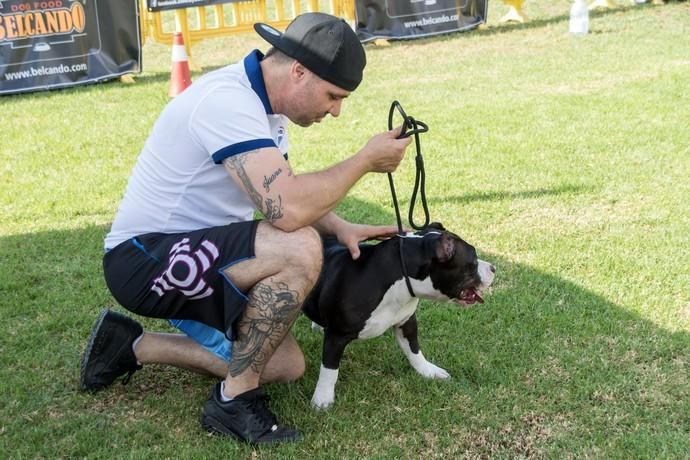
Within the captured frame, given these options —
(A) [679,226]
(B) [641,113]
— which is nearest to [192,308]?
(A) [679,226]

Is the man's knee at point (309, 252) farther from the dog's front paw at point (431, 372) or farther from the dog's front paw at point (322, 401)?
the dog's front paw at point (431, 372)

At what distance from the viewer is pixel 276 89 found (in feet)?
10.2

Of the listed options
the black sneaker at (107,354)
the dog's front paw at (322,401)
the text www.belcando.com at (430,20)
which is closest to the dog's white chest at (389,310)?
the dog's front paw at (322,401)

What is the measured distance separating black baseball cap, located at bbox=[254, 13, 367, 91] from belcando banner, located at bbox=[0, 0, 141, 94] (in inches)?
324

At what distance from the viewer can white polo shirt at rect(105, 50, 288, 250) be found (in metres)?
2.95

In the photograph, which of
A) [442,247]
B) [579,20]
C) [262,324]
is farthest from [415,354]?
[579,20]

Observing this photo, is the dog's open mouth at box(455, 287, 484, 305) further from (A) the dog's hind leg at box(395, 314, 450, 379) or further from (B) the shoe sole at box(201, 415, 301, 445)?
(B) the shoe sole at box(201, 415, 301, 445)

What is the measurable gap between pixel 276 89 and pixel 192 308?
88 cm

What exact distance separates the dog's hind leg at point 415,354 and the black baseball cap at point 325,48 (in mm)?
1109

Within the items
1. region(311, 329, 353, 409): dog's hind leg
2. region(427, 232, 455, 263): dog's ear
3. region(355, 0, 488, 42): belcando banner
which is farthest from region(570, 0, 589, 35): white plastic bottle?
region(311, 329, 353, 409): dog's hind leg

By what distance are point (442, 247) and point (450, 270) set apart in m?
0.12

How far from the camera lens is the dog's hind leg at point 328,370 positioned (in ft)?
11.0

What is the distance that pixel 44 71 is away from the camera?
34.4ft

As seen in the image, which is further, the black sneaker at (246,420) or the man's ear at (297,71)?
the black sneaker at (246,420)
